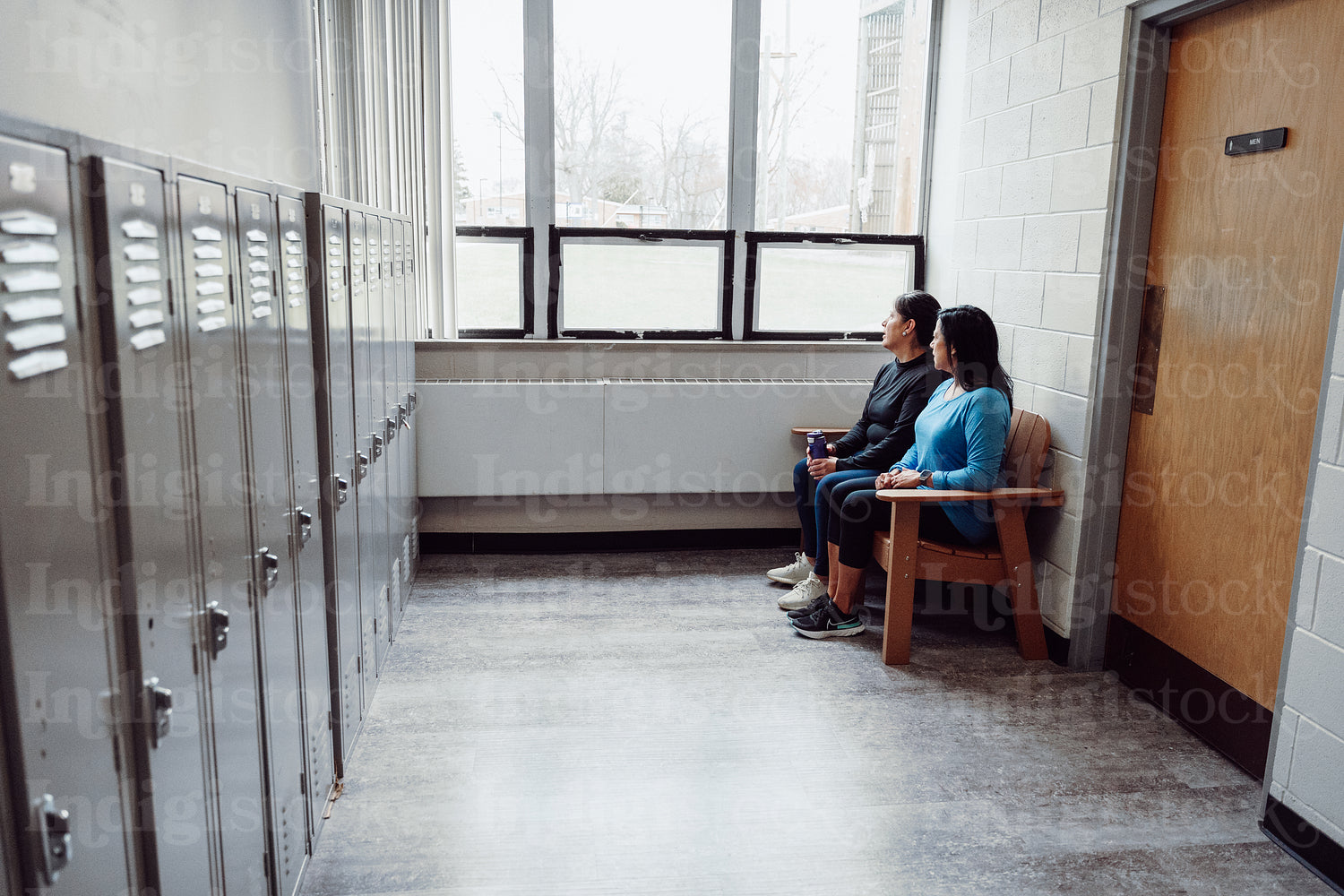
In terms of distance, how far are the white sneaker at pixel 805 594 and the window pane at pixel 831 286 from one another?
1.35 m

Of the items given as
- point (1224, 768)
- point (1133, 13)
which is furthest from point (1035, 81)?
point (1224, 768)

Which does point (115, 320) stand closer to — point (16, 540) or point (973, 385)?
point (16, 540)

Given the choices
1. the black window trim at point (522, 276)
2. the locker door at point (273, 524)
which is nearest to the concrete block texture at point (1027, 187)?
the black window trim at point (522, 276)

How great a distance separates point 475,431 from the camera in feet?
13.2

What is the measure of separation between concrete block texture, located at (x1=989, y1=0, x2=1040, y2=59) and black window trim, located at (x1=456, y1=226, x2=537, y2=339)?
2.03 metres

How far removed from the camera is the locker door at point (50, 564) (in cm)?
84

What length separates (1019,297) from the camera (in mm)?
3424

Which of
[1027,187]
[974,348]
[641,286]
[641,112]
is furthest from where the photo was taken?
[641,286]

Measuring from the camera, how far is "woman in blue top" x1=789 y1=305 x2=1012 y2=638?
3.14 meters

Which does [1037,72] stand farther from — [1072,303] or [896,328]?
[896,328]

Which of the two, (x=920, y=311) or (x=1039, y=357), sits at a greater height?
(x=920, y=311)

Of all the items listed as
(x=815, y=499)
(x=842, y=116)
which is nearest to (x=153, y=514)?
(x=815, y=499)

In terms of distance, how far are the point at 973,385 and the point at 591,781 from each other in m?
1.82

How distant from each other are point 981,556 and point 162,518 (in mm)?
2636
